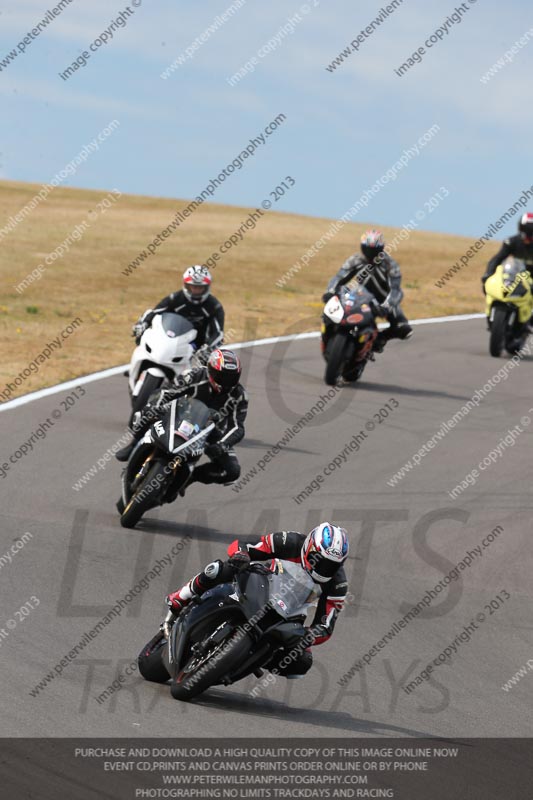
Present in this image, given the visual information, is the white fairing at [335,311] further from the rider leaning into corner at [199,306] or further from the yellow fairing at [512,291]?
the yellow fairing at [512,291]

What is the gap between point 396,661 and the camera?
31.3 feet

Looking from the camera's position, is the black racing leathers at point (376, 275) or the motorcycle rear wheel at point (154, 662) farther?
the black racing leathers at point (376, 275)

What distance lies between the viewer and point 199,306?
14914 mm

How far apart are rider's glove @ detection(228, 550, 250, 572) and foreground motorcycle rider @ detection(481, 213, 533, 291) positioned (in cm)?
1401

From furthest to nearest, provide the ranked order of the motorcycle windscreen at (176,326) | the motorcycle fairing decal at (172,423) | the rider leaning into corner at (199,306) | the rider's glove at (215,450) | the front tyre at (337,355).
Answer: the front tyre at (337,355) < the rider leaning into corner at (199,306) < the motorcycle windscreen at (176,326) < the rider's glove at (215,450) < the motorcycle fairing decal at (172,423)

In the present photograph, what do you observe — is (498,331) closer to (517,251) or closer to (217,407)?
(517,251)

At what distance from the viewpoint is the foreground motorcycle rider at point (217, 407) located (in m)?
11.5

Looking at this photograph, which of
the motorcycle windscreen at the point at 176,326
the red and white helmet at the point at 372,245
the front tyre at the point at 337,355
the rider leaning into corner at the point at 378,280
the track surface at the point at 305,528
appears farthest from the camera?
the rider leaning into corner at the point at 378,280

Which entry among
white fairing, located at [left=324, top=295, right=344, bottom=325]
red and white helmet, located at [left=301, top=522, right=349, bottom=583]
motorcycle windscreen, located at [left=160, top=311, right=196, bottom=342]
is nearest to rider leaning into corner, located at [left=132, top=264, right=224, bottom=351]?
motorcycle windscreen, located at [left=160, top=311, right=196, bottom=342]

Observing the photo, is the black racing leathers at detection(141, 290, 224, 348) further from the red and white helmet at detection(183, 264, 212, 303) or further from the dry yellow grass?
the dry yellow grass

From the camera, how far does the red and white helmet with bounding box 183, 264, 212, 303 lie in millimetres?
14711

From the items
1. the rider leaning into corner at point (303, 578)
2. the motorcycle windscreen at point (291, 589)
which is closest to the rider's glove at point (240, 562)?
the rider leaning into corner at point (303, 578)

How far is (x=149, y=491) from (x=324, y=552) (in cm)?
343
